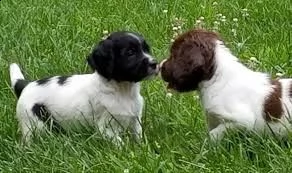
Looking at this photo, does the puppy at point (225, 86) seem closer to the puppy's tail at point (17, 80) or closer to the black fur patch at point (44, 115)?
the black fur patch at point (44, 115)

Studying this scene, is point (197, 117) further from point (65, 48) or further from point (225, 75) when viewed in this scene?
point (65, 48)

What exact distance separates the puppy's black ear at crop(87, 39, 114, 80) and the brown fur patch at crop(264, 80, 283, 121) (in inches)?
43.9

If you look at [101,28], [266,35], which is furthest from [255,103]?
[101,28]

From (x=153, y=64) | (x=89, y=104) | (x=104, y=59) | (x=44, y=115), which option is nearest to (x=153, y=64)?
(x=153, y=64)

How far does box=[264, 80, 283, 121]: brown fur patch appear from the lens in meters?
5.66

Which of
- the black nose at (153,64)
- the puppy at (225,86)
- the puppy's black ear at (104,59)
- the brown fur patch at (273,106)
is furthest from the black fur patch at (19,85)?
the brown fur patch at (273,106)

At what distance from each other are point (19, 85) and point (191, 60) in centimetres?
171

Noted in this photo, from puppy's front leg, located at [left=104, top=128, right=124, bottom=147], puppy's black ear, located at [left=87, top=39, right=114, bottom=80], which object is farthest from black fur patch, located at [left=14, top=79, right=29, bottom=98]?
puppy's front leg, located at [left=104, top=128, right=124, bottom=147]

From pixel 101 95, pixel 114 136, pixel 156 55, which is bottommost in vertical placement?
pixel 156 55

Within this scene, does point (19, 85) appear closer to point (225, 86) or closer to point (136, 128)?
point (136, 128)

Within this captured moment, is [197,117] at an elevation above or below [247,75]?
below

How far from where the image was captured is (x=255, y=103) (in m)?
5.71

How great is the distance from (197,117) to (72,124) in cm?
84

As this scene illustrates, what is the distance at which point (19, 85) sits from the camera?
6996mm
